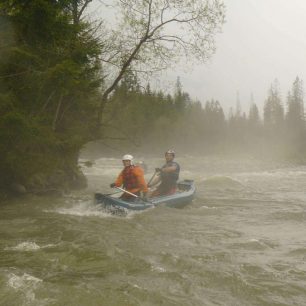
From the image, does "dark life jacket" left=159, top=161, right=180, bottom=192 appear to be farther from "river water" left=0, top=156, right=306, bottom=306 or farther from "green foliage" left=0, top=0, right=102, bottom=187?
"green foliage" left=0, top=0, right=102, bottom=187

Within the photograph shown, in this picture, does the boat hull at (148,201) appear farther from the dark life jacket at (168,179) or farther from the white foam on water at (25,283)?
the white foam on water at (25,283)

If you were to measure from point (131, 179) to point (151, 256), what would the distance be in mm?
5093

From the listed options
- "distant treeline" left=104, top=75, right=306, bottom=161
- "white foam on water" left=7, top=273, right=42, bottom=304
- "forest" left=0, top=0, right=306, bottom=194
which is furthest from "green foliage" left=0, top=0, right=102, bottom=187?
"distant treeline" left=104, top=75, right=306, bottom=161

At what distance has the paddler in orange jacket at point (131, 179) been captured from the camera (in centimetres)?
1271

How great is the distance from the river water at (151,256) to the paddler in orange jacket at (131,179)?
2.65ft

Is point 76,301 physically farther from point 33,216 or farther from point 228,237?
point 33,216

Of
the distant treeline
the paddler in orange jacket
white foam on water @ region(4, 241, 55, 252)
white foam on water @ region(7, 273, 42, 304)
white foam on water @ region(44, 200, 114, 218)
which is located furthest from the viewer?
the distant treeline

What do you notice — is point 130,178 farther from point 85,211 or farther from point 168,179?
point 168,179

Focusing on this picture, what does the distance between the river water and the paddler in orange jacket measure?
808 millimetres

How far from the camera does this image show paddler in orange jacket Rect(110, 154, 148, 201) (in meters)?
12.7

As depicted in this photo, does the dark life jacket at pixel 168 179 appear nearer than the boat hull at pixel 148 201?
No

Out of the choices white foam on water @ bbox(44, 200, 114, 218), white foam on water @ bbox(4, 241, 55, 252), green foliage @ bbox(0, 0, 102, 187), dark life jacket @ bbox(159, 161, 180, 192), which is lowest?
white foam on water @ bbox(4, 241, 55, 252)

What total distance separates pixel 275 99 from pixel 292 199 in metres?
77.8

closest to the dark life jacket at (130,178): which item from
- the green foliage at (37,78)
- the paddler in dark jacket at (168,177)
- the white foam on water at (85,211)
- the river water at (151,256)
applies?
the river water at (151,256)
